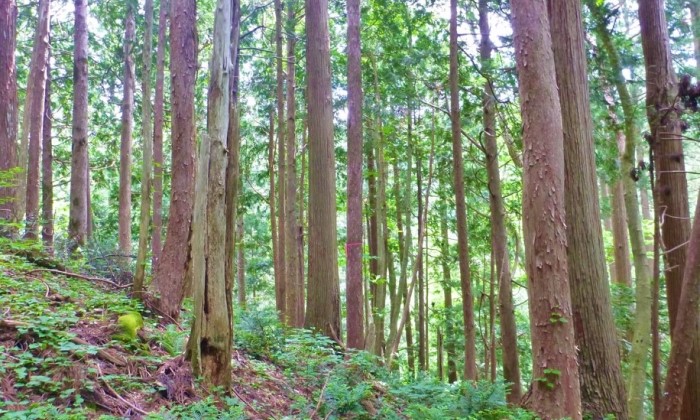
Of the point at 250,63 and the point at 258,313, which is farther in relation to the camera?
the point at 250,63

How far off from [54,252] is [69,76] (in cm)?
871

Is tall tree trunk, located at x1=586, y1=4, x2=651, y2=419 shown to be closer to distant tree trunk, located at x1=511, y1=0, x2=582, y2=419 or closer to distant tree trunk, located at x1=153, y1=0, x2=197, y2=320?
distant tree trunk, located at x1=511, y1=0, x2=582, y2=419

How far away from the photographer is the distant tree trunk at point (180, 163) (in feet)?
21.9

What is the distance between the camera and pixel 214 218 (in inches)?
170

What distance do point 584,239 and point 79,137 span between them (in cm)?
1007

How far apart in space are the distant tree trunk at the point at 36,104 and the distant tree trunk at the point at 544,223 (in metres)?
8.51

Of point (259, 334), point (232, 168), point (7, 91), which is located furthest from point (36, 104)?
point (232, 168)

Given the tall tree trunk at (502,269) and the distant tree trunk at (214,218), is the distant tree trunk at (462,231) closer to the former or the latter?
the tall tree trunk at (502,269)

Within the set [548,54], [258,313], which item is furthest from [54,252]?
[548,54]

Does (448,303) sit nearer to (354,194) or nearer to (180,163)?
(354,194)

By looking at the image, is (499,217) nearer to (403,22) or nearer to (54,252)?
(403,22)

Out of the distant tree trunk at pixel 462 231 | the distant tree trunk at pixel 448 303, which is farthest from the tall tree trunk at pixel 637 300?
the distant tree trunk at pixel 448 303

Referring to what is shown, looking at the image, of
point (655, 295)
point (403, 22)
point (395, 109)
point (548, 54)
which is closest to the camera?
point (548, 54)

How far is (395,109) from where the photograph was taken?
46.0 feet
